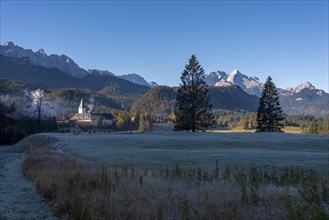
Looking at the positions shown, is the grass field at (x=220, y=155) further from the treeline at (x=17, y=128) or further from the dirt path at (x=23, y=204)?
the treeline at (x=17, y=128)

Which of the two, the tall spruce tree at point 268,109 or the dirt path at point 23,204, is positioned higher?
the tall spruce tree at point 268,109

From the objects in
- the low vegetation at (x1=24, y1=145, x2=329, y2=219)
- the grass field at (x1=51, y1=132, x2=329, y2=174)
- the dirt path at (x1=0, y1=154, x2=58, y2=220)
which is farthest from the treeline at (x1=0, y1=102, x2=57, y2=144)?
the low vegetation at (x1=24, y1=145, x2=329, y2=219)

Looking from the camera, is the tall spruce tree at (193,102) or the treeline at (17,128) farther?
the treeline at (17,128)

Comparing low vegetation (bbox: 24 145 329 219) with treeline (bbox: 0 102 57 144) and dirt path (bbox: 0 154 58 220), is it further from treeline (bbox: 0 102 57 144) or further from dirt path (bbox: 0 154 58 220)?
treeline (bbox: 0 102 57 144)

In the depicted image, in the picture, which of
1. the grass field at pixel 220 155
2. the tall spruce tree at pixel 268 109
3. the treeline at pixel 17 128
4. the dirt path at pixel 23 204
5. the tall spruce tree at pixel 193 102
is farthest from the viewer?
the treeline at pixel 17 128

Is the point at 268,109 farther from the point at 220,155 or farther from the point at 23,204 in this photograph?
the point at 23,204

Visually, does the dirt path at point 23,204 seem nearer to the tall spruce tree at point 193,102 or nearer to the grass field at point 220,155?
the grass field at point 220,155

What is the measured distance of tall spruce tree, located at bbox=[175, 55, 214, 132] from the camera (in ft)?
229

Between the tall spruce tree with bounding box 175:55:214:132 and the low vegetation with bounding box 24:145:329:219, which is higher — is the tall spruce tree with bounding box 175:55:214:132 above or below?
above

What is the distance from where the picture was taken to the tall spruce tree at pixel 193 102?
229 ft

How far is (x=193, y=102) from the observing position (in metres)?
69.8

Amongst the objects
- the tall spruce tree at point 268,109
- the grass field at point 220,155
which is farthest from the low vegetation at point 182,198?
the tall spruce tree at point 268,109

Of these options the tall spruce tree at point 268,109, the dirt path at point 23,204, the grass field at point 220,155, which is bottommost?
the dirt path at point 23,204

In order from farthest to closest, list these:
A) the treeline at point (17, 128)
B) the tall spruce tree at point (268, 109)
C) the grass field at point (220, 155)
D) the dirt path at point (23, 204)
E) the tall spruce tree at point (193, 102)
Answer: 1. the treeline at point (17, 128)
2. the tall spruce tree at point (268, 109)
3. the tall spruce tree at point (193, 102)
4. the grass field at point (220, 155)
5. the dirt path at point (23, 204)
